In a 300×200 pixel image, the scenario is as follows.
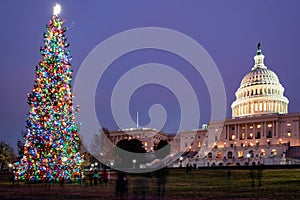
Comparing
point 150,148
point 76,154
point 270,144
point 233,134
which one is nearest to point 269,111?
point 233,134

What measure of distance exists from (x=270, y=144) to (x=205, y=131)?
3058cm

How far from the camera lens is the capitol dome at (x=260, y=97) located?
437ft

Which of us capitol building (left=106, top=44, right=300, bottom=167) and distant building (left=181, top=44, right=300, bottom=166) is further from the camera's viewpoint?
distant building (left=181, top=44, right=300, bottom=166)

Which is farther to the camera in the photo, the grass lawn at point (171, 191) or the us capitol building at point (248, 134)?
the us capitol building at point (248, 134)

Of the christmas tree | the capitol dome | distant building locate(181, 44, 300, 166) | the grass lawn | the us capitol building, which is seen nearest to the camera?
the grass lawn

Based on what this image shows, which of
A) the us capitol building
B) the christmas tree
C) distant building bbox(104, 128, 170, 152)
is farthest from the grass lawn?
distant building bbox(104, 128, 170, 152)

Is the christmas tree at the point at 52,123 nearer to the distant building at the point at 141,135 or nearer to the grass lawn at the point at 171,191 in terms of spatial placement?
the grass lawn at the point at 171,191

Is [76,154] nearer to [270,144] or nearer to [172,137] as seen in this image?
[270,144]

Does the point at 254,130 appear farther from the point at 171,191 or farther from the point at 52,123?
the point at 171,191

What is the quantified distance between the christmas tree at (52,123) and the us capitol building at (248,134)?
184ft

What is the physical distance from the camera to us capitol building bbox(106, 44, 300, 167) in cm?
10031

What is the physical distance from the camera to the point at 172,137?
152 metres

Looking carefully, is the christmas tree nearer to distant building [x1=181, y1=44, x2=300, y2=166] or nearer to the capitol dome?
distant building [x1=181, y1=44, x2=300, y2=166]

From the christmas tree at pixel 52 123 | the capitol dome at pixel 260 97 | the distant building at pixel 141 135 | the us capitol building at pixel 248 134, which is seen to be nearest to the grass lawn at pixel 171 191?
the christmas tree at pixel 52 123
